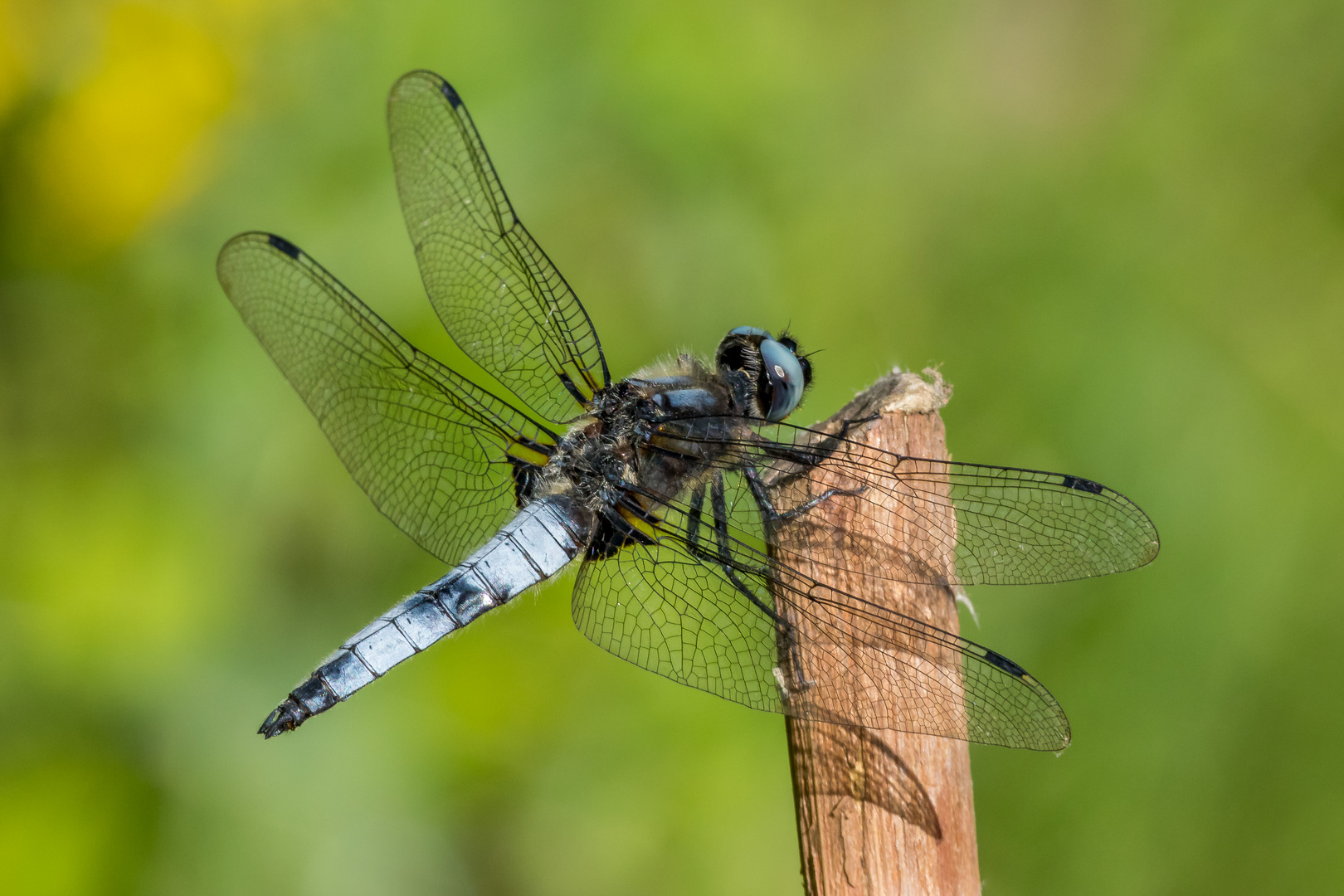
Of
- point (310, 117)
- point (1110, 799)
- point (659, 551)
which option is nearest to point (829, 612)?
point (659, 551)

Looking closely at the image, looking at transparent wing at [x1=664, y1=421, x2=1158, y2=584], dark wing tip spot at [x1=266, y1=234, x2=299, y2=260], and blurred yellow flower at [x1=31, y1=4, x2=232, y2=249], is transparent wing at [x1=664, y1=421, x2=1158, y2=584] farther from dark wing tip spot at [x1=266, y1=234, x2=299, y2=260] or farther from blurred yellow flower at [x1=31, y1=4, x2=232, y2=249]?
blurred yellow flower at [x1=31, y1=4, x2=232, y2=249]

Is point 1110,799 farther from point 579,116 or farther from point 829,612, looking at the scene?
point 579,116

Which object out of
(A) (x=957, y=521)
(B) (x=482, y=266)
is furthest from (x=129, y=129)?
(A) (x=957, y=521)

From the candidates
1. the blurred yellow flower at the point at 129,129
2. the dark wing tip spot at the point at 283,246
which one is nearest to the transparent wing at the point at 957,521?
the dark wing tip spot at the point at 283,246

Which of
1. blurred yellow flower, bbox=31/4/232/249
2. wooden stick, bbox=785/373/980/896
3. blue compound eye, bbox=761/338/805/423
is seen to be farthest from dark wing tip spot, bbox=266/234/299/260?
wooden stick, bbox=785/373/980/896

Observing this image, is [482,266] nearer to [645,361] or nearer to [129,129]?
[645,361]

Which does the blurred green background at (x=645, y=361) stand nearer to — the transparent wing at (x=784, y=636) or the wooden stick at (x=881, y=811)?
the transparent wing at (x=784, y=636)
